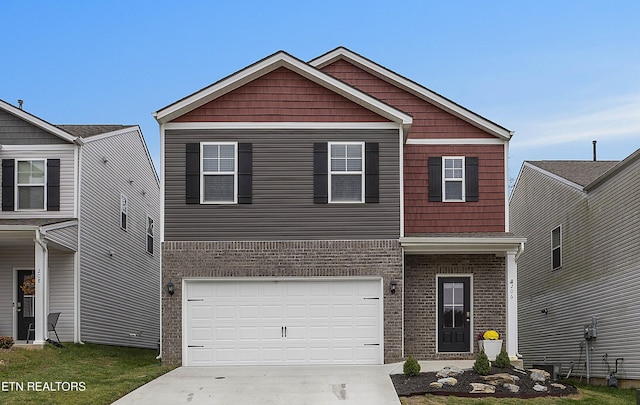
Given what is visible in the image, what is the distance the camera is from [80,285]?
988 inches

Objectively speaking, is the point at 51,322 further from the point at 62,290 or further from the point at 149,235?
the point at 149,235

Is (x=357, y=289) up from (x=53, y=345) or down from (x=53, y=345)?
up

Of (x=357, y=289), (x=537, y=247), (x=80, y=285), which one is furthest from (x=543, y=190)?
(x=80, y=285)

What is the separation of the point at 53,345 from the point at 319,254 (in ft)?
23.5

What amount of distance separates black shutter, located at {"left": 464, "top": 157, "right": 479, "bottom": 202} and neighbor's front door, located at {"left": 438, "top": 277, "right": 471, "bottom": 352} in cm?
210

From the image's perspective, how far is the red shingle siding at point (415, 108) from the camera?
2354 centimetres

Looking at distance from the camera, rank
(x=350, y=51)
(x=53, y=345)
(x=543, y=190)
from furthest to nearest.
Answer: (x=543, y=190)
(x=350, y=51)
(x=53, y=345)

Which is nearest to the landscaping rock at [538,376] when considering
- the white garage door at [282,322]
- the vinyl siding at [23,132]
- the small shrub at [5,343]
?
the white garage door at [282,322]

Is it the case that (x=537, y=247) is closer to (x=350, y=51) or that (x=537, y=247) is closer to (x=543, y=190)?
(x=543, y=190)

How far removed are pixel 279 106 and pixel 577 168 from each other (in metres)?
11.2

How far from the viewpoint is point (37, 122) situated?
24.6 meters

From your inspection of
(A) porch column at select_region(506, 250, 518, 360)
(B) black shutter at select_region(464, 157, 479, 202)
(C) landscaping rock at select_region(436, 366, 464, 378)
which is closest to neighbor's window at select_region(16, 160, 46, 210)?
(B) black shutter at select_region(464, 157, 479, 202)

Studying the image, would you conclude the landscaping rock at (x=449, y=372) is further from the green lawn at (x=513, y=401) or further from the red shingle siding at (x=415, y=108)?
the red shingle siding at (x=415, y=108)

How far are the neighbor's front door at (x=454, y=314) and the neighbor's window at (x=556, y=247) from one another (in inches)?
225
